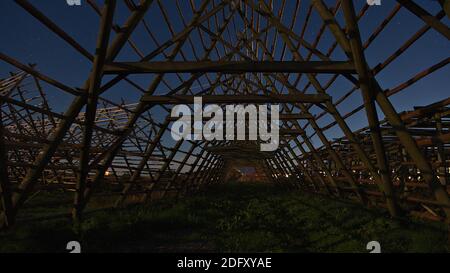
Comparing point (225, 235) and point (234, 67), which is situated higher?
point (234, 67)

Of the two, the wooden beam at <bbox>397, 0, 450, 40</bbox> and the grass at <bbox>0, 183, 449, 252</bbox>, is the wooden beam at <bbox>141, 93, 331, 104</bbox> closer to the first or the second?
the grass at <bbox>0, 183, 449, 252</bbox>

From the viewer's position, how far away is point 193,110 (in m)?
8.45

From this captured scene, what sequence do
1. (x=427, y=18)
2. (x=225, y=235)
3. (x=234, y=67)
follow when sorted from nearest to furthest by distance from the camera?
1. (x=427, y=18)
2. (x=234, y=67)
3. (x=225, y=235)

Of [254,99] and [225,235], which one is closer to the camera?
[225,235]

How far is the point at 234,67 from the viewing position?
4.23m

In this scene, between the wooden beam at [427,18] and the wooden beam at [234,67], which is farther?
the wooden beam at [234,67]

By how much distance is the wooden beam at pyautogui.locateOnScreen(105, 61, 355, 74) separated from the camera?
4141mm

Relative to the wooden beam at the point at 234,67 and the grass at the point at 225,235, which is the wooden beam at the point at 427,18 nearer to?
the wooden beam at the point at 234,67

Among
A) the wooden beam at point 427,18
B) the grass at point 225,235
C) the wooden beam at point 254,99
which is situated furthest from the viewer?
the wooden beam at point 254,99

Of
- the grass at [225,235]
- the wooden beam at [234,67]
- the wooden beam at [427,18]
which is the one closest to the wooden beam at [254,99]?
the wooden beam at [234,67]

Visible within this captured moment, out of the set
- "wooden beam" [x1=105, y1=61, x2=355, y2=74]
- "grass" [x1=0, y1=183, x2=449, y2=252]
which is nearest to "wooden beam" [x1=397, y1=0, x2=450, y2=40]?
"wooden beam" [x1=105, y1=61, x2=355, y2=74]

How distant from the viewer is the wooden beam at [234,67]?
414 centimetres

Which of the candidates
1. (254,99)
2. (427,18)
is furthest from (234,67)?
(427,18)

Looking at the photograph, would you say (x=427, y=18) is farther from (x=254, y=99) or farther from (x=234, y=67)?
(x=254, y=99)
